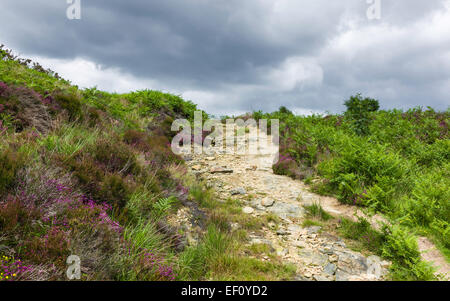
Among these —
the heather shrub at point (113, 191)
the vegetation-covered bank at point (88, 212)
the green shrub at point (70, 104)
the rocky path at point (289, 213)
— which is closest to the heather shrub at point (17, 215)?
the vegetation-covered bank at point (88, 212)

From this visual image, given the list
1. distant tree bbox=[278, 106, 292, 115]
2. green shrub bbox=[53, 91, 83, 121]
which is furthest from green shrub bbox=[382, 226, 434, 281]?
distant tree bbox=[278, 106, 292, 115]

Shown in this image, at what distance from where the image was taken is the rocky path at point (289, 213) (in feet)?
13.3

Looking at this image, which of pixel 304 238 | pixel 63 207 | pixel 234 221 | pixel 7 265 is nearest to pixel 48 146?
pixel 63 207

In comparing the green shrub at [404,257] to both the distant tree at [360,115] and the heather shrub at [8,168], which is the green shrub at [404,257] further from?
the distant tree at [360,115]

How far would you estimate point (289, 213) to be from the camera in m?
6.14

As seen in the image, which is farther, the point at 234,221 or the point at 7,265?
the point at 234,221

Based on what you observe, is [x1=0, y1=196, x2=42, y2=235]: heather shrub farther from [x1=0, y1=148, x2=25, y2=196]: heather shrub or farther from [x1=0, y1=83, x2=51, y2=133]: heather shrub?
[x1=0, y1=83, x2=51, y2=133]: heather shrub

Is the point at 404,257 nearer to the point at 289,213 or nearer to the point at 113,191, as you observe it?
the point at 289,213

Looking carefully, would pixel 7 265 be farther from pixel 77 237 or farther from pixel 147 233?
pixel 147 233

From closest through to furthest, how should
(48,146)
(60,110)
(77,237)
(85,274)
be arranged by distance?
(85,274) → (77,237) → (48,146) → (60,110)

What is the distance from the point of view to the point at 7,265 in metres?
2.40

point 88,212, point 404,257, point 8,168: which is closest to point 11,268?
point 88,212

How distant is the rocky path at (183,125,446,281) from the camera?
405 centimetres

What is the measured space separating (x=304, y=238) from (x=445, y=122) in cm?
1279
